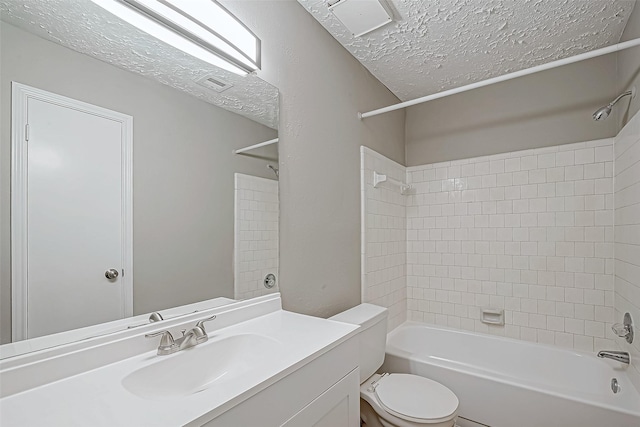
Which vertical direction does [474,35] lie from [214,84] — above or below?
above

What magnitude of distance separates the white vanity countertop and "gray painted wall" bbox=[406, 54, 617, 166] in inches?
88.7

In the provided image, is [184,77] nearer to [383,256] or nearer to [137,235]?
[137,235]

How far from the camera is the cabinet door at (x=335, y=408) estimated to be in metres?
0.95

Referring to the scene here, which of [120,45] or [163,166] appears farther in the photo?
[163,166]

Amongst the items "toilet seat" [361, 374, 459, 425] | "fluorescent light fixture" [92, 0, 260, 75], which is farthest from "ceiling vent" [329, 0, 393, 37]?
"toilet seat" [361, 374, 459, 425]

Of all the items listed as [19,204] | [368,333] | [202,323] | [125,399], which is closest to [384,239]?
[368,333]

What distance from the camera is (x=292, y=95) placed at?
1632 millimetres

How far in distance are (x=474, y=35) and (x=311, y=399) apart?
214 centimetres

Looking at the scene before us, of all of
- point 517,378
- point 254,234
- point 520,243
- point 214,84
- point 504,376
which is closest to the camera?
point 214,84

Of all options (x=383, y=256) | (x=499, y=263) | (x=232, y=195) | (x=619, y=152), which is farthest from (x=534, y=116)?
(x=232, y=195)

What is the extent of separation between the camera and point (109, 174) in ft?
3.07

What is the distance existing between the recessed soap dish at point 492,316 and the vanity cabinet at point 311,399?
1.68 meters

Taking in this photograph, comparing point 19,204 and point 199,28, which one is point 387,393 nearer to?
point 19,204

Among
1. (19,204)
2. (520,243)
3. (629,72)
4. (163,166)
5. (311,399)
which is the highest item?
(629,72)
